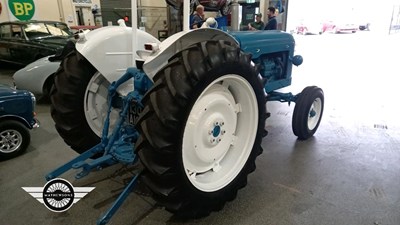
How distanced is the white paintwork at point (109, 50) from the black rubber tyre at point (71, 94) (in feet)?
0.37

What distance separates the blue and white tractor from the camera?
1.45m

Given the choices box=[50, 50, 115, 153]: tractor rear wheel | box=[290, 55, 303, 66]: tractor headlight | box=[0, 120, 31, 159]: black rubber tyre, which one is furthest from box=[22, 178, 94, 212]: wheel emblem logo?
box=[290, 55, 303, 66]: tractor headlight

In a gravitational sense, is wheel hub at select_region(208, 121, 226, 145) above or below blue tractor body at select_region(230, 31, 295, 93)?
below

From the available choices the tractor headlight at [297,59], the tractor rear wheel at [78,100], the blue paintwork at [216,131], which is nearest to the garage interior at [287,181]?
the tractor rear wheel at [78,100]

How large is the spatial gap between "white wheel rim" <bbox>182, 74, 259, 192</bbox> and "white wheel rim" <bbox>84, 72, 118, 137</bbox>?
2.91ft

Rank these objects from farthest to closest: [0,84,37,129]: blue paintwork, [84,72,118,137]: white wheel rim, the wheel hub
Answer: [0,84,37,129]: blue paintwork
[84,72,118,137]: white wheel rim
the wheel hub

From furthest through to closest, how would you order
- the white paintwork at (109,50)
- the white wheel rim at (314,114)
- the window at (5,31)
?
1. the window at (5,31)
2. the white wheel rim at (314,114)
3. the white paintwork at (109,50)

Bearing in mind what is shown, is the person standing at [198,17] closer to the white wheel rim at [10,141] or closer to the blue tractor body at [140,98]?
the blue tractor body at [140,98]

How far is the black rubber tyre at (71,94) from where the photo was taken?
206cm

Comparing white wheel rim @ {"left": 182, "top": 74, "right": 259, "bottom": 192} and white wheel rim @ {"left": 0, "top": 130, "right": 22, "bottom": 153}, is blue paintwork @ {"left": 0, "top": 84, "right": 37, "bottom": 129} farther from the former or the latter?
white wheel rim @ {"left": 182, "top": 74, "right": 259, "bottom": 192}

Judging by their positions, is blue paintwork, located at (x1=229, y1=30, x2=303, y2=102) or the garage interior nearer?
the garage interior

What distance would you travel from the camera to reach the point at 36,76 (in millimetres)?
4410

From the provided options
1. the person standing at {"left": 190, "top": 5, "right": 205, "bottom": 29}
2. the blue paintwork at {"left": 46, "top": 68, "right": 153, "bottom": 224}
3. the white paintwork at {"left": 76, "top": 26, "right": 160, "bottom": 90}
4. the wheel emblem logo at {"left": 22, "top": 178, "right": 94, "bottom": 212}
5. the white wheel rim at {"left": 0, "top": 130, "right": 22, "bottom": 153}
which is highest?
the person standing at {"left": 190, "top": 5, "right": 205, "bottom": 29}

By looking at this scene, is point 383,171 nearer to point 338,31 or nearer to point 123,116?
point 123,116
